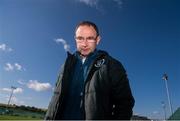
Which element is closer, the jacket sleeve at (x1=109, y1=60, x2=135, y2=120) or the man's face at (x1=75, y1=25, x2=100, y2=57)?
the jacket sleeve at (x1=109, y1=60, x2=135, y2=120)

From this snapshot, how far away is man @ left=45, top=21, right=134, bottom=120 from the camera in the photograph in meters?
2.35

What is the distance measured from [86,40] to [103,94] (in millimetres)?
843

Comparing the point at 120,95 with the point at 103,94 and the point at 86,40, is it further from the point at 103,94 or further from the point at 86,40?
the point at 86,40

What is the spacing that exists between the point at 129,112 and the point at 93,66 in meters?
0.67

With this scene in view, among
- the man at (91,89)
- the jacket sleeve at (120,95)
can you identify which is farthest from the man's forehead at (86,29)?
the jacket sleeve at (120,95)

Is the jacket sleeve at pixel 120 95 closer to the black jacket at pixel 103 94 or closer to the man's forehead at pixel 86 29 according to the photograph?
the black jacket at pixel 103 94

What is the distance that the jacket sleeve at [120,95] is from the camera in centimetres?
237

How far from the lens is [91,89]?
7.89ft

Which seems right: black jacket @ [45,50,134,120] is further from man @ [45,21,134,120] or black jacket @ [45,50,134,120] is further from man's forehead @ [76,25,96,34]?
man's forehead @ [76,25,96,34]

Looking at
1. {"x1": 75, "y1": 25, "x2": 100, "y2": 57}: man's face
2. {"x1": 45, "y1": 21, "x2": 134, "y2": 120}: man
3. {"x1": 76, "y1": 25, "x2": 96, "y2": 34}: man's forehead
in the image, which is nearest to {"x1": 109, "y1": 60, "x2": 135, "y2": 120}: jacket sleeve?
{"x1": 45, "y1": 21, "x2": 134, "y2": 120}: man

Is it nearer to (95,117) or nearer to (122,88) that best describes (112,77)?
→ (122,88)

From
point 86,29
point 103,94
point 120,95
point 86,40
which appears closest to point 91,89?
point 103,94

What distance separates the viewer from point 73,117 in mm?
2443

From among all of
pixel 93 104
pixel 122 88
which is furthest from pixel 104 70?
pixel 93 104
